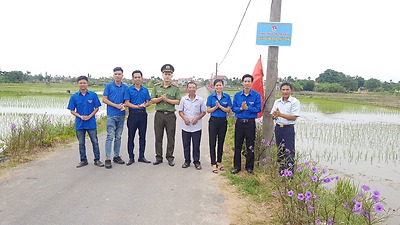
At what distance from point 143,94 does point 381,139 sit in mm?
10063

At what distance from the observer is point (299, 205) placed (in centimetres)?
299

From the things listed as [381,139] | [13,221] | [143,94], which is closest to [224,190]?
[143,94]

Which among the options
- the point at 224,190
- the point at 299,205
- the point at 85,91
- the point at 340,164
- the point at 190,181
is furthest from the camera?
the point at 340,164

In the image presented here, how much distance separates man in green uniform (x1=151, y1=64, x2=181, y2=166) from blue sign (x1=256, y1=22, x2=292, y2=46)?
5.19ft

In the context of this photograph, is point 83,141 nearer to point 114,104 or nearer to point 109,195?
point 114,104

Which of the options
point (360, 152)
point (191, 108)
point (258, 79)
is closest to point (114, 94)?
point (191, 108)

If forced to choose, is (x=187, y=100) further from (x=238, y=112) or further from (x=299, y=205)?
(x=299, y=205)

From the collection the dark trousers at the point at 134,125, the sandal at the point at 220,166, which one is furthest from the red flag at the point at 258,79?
the dark trousers at the point at 134,125

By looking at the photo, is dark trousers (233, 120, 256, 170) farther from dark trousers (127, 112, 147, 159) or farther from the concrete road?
dark trousers (127, 112, 147, 159)

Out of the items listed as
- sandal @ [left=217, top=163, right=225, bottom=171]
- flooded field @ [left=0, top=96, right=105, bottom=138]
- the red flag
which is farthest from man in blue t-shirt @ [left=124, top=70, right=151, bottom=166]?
flooded field @ [left=0, top=96, right=105, bottom=138]

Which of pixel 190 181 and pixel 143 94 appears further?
pixel 143 94

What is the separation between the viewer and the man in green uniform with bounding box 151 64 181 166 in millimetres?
5125

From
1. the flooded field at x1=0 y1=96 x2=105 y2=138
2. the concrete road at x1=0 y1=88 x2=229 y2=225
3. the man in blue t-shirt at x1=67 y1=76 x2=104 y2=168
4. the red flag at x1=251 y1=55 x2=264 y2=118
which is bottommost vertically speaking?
the flooded field at x1=0 y1=96 x2=105 y2=138

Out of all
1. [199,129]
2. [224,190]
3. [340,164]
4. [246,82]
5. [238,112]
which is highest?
[246,82]
